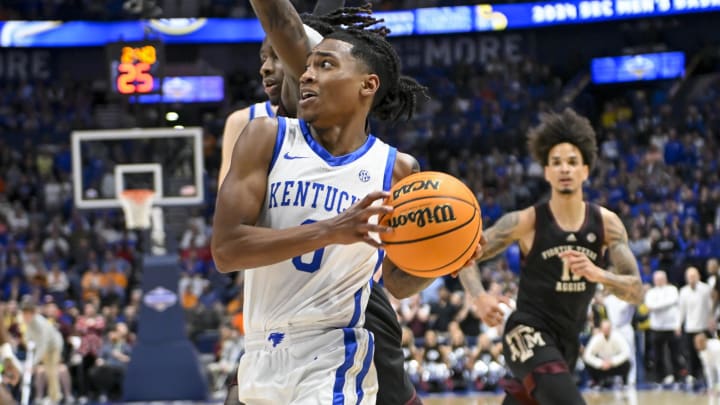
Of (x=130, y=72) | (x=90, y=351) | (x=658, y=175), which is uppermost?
(x=130, y=72)

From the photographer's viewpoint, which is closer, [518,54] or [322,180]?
[322,180]

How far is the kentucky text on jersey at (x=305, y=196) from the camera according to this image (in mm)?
3426

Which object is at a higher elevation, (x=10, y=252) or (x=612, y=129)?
(x=612, y=129)

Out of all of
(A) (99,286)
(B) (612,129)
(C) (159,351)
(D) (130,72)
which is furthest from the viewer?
(B) (612,129)

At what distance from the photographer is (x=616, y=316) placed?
14797 mm

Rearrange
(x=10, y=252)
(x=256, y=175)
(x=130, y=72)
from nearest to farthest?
(x=256, y=175) → (x=130, y=72) → (x=10, y=252)

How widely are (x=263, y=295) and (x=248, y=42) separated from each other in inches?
908

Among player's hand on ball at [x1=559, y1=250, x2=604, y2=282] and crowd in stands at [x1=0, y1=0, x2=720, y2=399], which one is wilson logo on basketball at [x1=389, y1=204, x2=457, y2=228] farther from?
crowd in stands at [x1=0, y1=0, x2=720, y2=399]

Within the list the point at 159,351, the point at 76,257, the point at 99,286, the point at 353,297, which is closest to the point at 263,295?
the point at 353,297

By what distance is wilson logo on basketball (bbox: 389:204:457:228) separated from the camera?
3295 mm

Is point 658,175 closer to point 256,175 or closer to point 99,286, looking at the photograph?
point 99,286

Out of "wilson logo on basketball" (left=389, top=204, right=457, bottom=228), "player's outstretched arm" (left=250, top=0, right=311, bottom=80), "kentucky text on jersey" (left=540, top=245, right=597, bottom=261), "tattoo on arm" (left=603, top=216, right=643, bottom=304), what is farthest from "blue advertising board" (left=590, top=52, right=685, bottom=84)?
"wilson logo on basketball" (left=389, top=204, right=457, bottom=228)

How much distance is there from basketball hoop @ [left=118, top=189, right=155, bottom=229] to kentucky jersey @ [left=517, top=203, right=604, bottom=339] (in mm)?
7516

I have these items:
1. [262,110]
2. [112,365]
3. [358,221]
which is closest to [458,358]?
[112,365]
